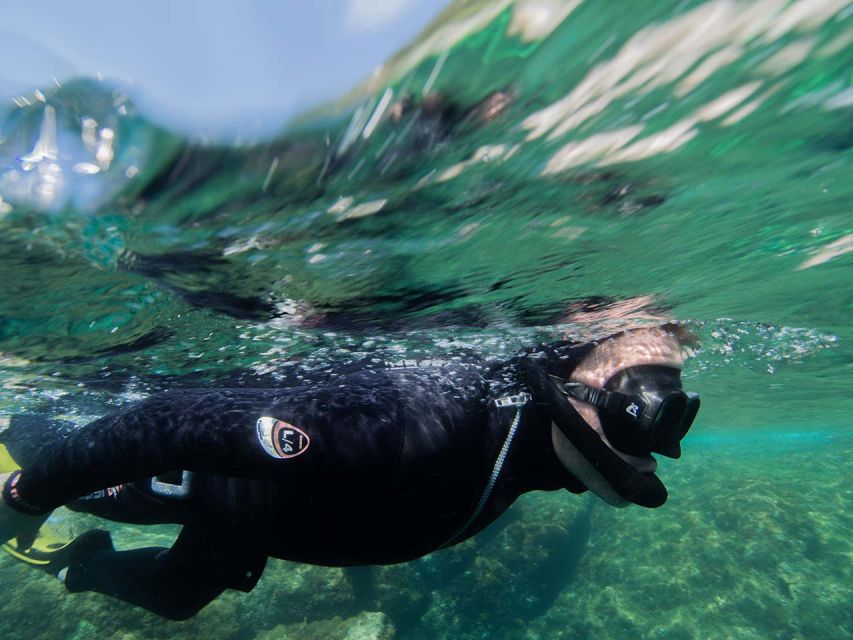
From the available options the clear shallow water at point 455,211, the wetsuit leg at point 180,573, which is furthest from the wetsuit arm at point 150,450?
the clear shallow water at point 455,211

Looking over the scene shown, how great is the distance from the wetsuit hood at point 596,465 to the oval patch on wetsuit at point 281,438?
181 centimetres

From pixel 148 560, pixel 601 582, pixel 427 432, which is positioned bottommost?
pixel 601 582

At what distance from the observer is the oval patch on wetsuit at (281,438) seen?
2.85 metres

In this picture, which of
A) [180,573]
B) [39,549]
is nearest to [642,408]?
[180,573]

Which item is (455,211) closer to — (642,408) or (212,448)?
(642,408)

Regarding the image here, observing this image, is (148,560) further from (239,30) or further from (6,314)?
(239,30)

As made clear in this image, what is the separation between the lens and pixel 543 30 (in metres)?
2.83

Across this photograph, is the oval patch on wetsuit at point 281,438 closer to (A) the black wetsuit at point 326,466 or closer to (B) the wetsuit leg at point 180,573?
(A) the black wetsuit at point 326,466

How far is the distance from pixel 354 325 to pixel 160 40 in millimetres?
5591

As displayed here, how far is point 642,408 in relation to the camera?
3480 mm

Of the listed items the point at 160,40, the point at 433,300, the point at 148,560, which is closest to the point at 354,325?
the point at 433,300

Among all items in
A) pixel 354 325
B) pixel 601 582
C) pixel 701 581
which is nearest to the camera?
→ pixel 354 325

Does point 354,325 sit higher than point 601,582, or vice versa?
point 354,325

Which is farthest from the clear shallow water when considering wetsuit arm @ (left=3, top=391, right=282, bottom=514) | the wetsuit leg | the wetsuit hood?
the wetsuit leg
